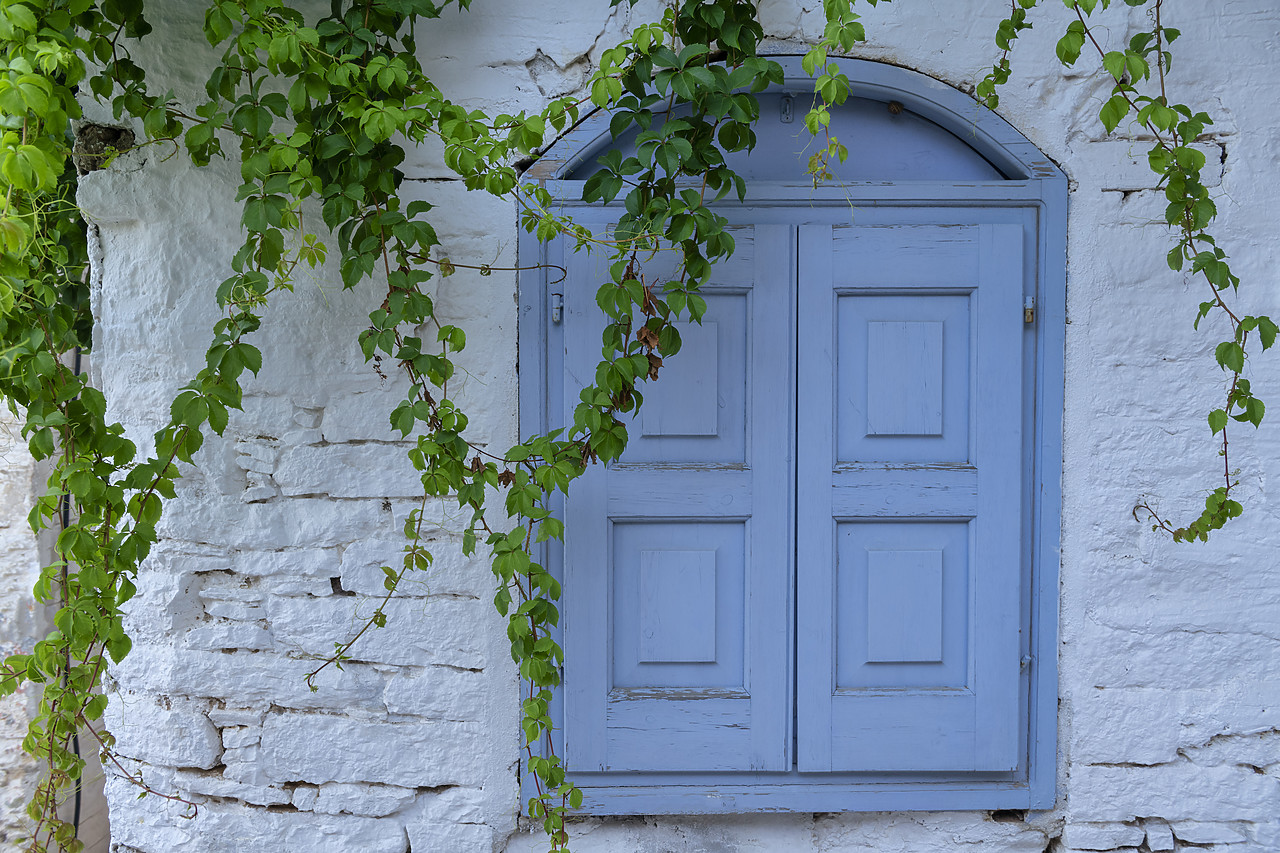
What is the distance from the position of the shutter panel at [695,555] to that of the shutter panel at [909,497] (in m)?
0.07

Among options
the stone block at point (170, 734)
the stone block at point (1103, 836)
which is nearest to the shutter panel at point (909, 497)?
the stone block at point (1103, 836)

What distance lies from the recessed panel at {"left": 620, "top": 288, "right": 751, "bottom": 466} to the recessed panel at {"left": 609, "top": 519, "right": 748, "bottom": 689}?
178 millimetres

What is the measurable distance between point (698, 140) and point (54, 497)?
58.5 inches

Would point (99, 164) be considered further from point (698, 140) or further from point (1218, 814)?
point (1218, 814)

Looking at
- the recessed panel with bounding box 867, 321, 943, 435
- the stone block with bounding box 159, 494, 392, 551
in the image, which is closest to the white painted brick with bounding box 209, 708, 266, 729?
the stone block with bounding box 159, 494, 392, 551

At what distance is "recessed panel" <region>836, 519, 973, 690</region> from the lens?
2.01m

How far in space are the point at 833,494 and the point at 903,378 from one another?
0.34 meters

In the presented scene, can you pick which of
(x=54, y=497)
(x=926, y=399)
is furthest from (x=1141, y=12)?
(x=54, y=497)

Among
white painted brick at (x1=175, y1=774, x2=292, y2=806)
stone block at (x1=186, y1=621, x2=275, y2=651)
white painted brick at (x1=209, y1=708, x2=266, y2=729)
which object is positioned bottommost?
white painted brick at (x1=175, y1=774, x2=292, y2=806)

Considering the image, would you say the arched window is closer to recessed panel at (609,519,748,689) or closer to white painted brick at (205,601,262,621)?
recessed panel at (609,519,748,689)

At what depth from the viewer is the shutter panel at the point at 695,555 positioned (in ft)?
6.48

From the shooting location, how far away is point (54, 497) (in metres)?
1.53

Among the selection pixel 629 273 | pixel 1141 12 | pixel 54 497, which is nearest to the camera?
pixel 54 497

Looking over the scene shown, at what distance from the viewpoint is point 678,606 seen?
2.00m
